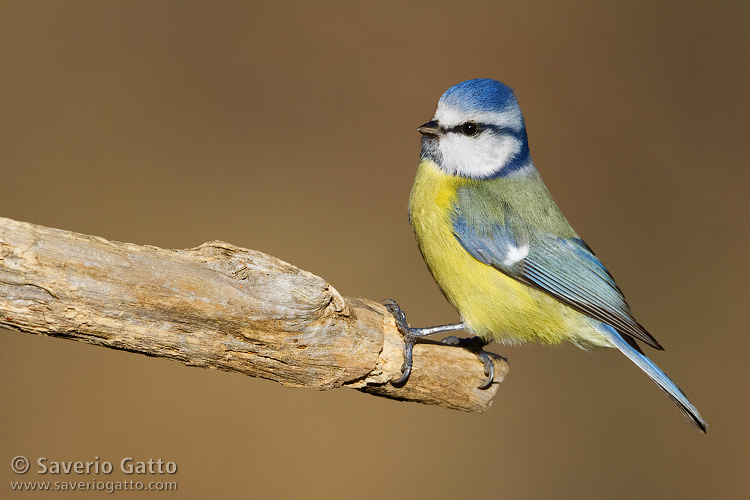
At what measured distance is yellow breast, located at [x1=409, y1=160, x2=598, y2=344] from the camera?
6.10 ft

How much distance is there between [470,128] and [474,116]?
0.13 ft

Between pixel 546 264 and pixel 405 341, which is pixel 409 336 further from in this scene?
pixel 546 264

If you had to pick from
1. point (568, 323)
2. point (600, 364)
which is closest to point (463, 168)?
point (568, 323)

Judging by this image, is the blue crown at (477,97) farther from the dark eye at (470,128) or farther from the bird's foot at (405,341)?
the bird's foot at (405,341)

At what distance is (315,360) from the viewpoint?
1.57 meters

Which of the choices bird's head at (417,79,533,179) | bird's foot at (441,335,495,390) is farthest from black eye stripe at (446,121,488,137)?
bird's foot at (441,335,495,390)

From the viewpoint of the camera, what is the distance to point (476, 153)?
199cm

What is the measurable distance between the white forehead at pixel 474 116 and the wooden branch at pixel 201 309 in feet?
2.04

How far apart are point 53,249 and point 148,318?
23 cm

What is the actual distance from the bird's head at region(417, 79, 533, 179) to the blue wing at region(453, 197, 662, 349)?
162 mm

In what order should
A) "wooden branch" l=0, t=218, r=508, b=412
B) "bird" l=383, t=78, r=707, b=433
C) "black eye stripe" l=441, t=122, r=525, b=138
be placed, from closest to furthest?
"wooden branch" l=0, t=218, r=508, b=412 < "bird" l=383, t=78, r=707, b=433 < "black eye stripe" l=441, t=122, r=525, b=138

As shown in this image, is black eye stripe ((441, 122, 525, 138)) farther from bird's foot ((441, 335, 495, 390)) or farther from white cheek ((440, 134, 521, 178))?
bird's foot ((441, 335, 495, 390))


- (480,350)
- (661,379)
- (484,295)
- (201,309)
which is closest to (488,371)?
(480,350)

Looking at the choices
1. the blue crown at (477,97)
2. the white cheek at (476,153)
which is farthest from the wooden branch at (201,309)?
the blue crown at (477,97)
